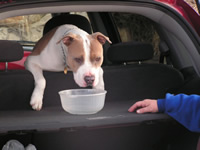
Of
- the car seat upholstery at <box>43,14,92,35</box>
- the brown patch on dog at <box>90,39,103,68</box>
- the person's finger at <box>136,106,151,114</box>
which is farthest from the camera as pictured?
the car seat upholstery at <box>43,14,92,35</box>

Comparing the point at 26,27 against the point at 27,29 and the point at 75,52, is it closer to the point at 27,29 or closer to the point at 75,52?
the point at 27,29

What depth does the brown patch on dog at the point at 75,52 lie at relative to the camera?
7.52 feet

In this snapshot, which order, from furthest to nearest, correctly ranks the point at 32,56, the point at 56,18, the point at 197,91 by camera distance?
the point at 56,18 < the point at 32,56 < the point at 197,91

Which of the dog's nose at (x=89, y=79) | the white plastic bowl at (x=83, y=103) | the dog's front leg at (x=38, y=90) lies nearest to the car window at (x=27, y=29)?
the dog's front leg at (x=38, y=90)

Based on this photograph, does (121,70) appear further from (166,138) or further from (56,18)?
(56,18)

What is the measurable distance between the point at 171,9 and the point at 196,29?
0.20 meters

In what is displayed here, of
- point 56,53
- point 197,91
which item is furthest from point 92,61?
point 197,91

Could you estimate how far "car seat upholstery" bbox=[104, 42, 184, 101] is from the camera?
8.00 ft

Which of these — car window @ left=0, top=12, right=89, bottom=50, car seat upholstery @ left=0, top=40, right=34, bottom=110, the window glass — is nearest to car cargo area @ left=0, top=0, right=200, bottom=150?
car seat upholstery @ left=0, top=40, right=34, bottom=110

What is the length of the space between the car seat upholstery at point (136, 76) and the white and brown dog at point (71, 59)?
0.11m

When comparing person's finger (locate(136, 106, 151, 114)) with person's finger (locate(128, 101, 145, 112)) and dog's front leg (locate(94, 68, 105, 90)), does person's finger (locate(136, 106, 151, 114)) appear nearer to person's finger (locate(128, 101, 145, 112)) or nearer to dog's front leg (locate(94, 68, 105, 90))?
person's finger (locate(128, 101, 145, 112))

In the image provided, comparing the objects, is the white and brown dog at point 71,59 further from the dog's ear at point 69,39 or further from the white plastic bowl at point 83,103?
the white plastic bowl at point 83,103

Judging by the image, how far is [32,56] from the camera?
2.68m

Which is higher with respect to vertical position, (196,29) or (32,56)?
(196,29)
